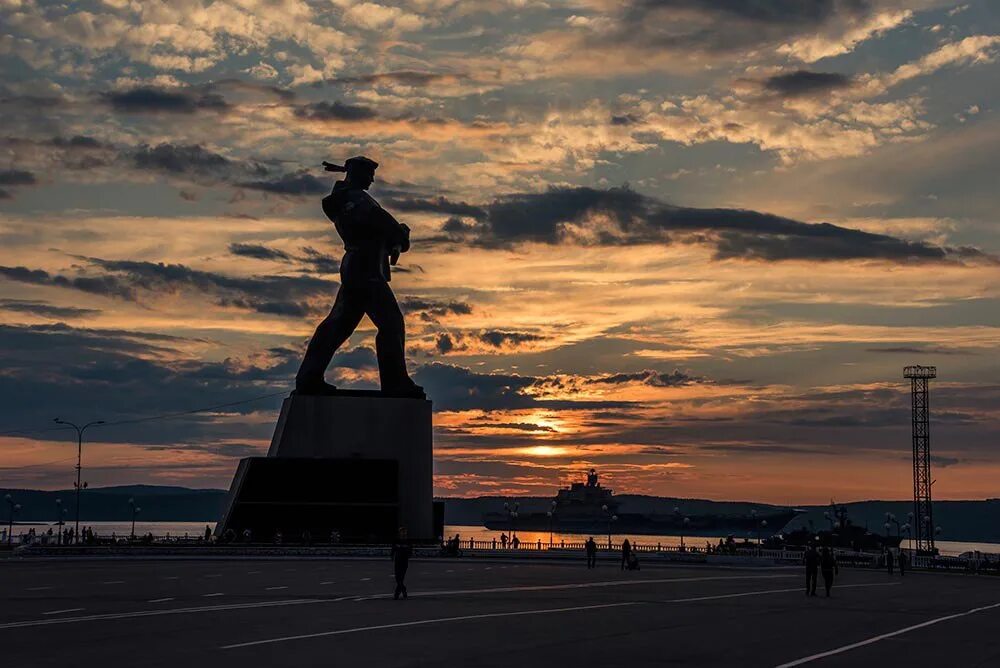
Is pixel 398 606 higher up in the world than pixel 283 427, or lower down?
lower down

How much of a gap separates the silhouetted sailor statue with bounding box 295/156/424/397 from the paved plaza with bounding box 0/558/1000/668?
28474mm

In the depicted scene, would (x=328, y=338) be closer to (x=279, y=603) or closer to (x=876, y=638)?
(x=279, y=603)

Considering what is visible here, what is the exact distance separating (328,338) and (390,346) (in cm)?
362

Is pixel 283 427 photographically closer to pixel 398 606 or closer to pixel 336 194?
pixel 336 194

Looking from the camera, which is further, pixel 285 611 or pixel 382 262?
pixel 382 262

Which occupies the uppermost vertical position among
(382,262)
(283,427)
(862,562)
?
(382,262)

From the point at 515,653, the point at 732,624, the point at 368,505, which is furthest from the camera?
the point at 368,505

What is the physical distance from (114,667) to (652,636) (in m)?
11.1

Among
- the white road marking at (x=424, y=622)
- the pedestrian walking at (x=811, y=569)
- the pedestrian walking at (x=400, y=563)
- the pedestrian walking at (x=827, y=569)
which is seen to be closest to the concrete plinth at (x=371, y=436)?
the pedestrian walking at (x=827, y=569)

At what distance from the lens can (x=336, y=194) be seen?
253 ft

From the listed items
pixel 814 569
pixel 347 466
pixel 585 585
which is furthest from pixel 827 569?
pixel 347 466

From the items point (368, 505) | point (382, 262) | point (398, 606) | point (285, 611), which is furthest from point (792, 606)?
point (382, 262)

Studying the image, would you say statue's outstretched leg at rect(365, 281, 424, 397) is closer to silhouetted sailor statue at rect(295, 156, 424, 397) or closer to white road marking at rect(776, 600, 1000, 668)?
silhouetted sailor statue at rect(295, 156, 424, 397)

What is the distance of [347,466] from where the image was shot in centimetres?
7419
